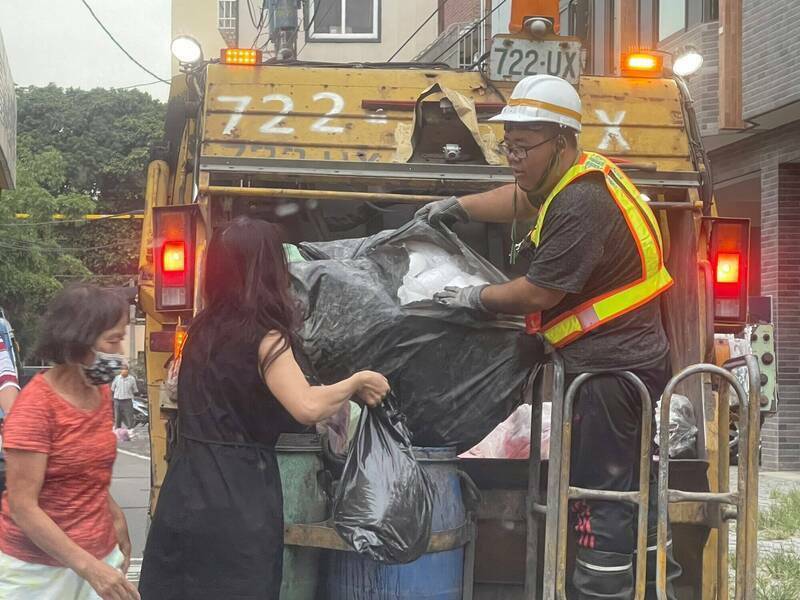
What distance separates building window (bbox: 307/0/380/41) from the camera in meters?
32.4

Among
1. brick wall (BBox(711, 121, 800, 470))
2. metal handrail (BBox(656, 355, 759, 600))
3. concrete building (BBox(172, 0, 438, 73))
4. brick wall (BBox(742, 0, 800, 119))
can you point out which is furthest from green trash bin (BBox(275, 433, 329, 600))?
concrete building (BBox(172, 0, 438, 73))

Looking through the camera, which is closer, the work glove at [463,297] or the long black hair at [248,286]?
the long black hair at [248,286]

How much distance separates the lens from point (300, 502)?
4.01m

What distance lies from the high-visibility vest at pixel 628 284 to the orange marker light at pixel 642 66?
1.59 meters

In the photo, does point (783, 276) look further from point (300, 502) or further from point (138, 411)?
point (138, 411)

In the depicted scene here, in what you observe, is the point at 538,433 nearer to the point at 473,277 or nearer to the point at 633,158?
the point at 473,277

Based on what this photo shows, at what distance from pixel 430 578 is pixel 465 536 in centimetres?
21

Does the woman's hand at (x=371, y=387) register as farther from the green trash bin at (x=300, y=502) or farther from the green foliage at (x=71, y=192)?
the green foliage at (x=71, y=192)

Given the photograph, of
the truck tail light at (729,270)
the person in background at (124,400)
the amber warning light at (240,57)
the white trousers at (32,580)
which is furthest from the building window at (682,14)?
the white trousers at (32,580)

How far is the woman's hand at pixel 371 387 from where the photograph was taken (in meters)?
3.34

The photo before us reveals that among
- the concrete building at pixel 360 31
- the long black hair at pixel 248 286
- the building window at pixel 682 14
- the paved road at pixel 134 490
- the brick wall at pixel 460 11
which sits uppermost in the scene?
the concrete building at pixel 360 31

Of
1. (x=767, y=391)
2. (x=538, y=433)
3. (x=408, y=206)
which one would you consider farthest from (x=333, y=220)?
(x=767, y=391)

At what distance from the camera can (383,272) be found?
427cm

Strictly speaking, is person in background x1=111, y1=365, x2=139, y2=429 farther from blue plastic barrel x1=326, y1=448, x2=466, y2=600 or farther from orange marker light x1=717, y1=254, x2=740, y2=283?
blue plastic barrel x1=326, y1=448, x2=466, y2=600
